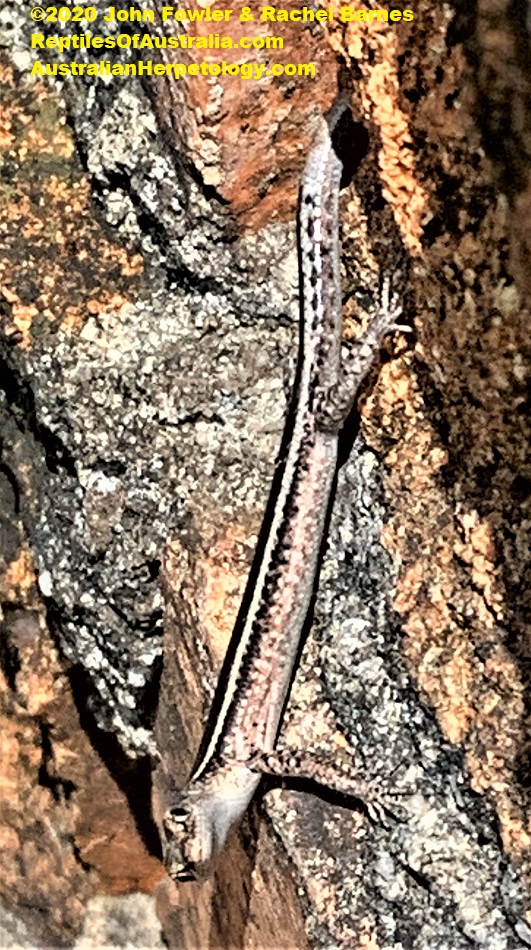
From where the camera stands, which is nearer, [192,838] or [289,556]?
[289,556]

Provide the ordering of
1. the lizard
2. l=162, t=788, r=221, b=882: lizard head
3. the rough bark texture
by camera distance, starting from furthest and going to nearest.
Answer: l=162, t=788, r=221, b=882: lizard head
the lizard
the rough bark texture

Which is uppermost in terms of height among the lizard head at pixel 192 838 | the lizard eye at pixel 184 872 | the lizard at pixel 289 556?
the lizard at pixel 289 556

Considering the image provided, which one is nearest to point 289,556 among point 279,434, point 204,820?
point 279,434

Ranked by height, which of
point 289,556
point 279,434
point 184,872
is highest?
point 279,434

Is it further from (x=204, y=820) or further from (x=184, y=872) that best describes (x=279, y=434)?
(x=184, y=872)

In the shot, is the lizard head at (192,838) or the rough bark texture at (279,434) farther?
the lizard head at (192,838)

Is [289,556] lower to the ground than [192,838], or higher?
higher

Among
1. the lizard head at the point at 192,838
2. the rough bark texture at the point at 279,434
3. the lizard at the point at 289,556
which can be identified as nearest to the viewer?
the rough bark texture at the point at 279,434

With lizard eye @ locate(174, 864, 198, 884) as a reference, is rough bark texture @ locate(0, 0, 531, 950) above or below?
above

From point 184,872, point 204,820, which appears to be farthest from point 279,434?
point 184,872
